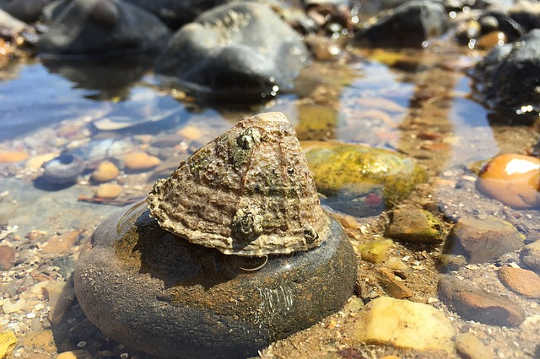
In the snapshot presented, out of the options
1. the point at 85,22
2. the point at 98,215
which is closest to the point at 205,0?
the point at 85,22

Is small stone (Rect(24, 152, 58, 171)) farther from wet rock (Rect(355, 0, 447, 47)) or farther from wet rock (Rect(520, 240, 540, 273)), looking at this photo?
wet rock (Rect(355, 0, 447, 47))

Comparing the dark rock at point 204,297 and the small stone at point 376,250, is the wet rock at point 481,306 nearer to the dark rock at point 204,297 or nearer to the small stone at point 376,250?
the small stone at point 376,250

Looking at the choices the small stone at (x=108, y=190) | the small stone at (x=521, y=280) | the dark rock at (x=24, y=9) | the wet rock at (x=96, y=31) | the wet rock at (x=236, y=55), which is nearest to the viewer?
the small stone at (x=521, y=280)

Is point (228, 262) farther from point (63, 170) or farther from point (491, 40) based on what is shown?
point (491, 40)

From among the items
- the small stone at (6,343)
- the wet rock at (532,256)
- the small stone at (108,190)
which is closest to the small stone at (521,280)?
the wet rock at (532,256)

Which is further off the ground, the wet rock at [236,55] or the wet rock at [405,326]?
the wet rock at [236,55]

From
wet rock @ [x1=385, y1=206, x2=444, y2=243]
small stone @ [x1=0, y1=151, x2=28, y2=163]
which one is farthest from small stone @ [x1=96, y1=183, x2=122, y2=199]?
wet rock @ [x1=385, y1=206, x2=444, y2=243]

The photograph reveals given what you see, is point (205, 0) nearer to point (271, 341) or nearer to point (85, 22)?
point (85, 22)
